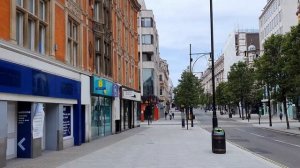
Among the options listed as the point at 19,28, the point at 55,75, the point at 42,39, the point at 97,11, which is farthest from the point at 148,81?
the point at 19,28

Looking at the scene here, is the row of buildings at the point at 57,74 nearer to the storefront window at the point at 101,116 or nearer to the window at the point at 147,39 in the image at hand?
the storefront window at the point at 101,116

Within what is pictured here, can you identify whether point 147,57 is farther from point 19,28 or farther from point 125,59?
point 19,28

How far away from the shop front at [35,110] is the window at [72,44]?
107 cm

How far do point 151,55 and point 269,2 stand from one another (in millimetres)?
34033

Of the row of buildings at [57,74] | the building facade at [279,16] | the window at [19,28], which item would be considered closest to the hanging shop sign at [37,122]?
the row of buildings at [57,74]

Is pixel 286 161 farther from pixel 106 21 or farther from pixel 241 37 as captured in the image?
pixel 241 37

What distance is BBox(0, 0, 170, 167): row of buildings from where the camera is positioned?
47.1 feet

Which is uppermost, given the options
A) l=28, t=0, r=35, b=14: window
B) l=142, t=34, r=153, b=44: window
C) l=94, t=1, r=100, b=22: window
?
l=142, t=34, r=153, b=44: window

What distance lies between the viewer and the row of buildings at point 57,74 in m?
14.4

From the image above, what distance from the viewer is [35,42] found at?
17141mm

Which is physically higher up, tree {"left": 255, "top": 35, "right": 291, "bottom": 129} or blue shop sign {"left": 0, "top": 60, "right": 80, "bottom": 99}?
tree {"left": 255, "top": 35, "right": 291, "bottom": 129}

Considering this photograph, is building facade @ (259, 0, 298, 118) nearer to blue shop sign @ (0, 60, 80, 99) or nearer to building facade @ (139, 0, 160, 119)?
building facade @ (139, 0, 160, 119)

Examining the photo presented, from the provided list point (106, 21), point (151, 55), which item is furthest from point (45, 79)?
point (151, 55)

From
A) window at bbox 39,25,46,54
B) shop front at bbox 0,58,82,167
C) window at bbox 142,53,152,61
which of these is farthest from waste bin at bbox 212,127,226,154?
window at bbox 142,53,152,61
